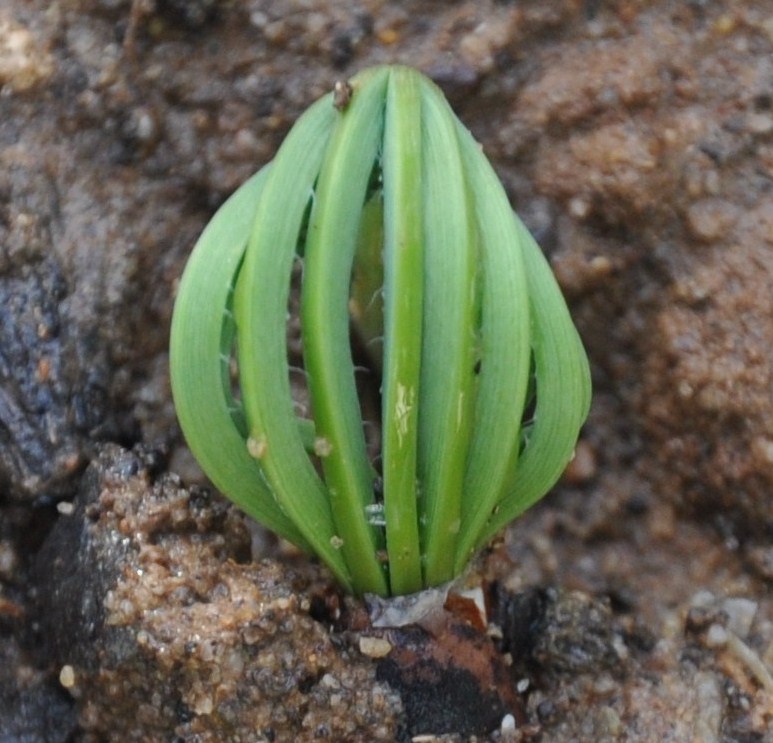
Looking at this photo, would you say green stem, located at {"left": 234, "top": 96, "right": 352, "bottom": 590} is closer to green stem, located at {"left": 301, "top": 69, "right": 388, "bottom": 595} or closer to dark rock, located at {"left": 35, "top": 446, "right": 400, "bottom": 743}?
green stem, located at {"left": 301, "top": 69, "right": 388, "bottom": 595}

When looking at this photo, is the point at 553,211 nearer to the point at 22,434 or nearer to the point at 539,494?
the point at 539,494

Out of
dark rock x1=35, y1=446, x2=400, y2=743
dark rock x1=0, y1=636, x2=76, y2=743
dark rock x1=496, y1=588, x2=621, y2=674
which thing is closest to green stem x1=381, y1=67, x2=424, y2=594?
dark rock x1=35, y1=446, x2=400, y2=743

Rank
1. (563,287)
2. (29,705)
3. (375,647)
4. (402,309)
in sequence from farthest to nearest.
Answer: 1. (563,287)
2. (29,705)
3. (375,647)
4. (402,309)

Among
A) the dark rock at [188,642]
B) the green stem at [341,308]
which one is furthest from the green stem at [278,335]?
the dark rock at [188,642]

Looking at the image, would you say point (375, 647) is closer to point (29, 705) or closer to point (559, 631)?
point (559, 631)

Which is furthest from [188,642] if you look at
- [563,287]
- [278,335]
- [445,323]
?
[563,287]

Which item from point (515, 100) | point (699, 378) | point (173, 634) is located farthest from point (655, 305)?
point (173, 634)

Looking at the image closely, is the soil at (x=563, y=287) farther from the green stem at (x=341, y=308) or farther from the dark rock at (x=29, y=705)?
the green stem at (x=341, y=308)

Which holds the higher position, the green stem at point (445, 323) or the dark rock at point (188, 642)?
the green stem at point (445, 323)
